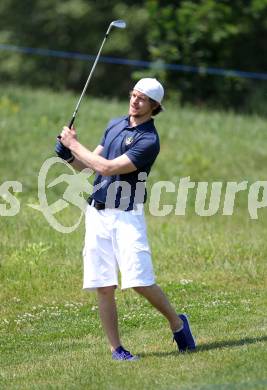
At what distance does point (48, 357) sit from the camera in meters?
9.31

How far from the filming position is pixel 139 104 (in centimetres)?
857

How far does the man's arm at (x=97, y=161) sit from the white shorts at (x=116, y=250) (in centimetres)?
38

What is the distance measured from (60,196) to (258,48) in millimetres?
24601

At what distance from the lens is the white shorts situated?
336 inches

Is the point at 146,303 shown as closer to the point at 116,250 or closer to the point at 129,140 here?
the point at 116,250

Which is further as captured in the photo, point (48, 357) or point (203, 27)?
point (203, 27)

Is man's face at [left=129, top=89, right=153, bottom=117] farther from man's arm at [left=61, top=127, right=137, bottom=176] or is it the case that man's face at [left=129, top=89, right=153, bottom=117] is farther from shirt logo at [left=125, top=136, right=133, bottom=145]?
man's arm at [left=61, top=127, right=137, bottom=176]

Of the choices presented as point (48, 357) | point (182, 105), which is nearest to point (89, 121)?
point (182, 105)

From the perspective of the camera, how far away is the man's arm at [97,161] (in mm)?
8375

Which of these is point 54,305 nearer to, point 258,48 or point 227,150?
point 227,150

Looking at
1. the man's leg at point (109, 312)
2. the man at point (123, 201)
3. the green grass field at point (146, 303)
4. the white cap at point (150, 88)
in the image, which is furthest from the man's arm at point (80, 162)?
the green grass field at point (146, 303)

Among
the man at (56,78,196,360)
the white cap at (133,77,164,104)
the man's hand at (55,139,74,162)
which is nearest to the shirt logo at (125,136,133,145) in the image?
the man at (56,78,196,360)

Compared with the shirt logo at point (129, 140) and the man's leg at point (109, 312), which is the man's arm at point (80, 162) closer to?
the shirt logo at point (129, 140)

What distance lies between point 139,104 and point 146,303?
3582mm
